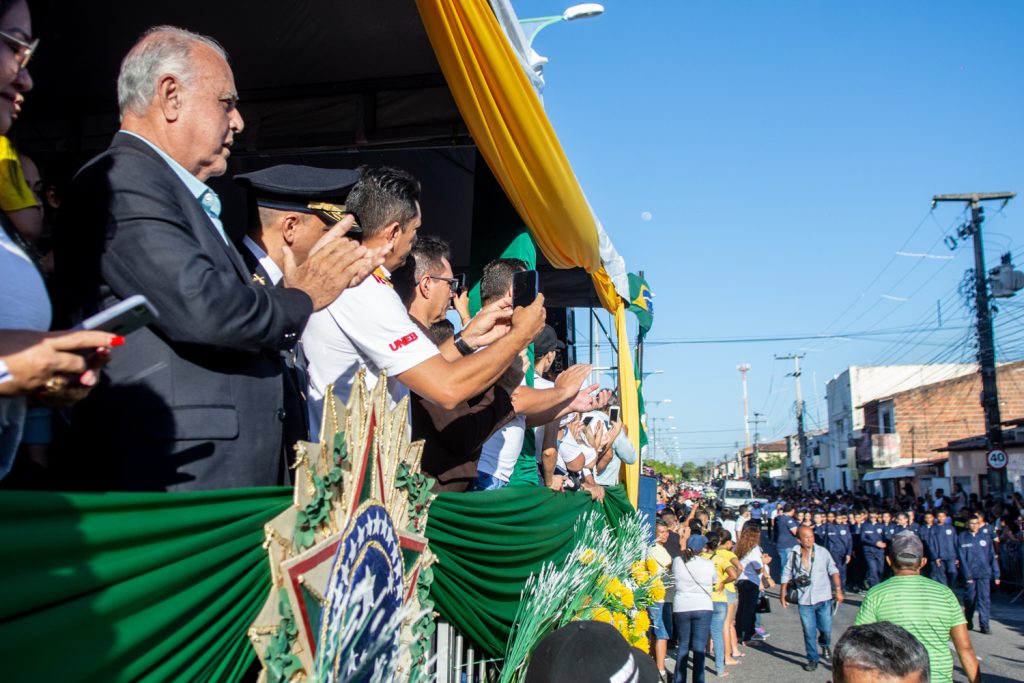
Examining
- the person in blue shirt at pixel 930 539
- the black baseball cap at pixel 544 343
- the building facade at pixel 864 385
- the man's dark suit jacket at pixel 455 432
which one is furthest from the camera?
the building facade at pixel 864 385

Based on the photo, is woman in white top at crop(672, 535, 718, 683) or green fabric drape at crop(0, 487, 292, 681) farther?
woman in white top at crop(672, 535, 718, 683)

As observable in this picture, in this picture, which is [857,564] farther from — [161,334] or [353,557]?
[161,334]

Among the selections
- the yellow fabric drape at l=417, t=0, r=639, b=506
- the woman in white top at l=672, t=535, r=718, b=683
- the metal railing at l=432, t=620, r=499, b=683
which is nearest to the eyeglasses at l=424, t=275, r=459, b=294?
the yellow fabric drape at l=417, t=0, r=639, b=506

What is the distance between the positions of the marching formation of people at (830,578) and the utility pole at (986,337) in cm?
223

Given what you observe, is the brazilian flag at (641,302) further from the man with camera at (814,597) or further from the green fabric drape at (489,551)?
the man with camera at (814,597)

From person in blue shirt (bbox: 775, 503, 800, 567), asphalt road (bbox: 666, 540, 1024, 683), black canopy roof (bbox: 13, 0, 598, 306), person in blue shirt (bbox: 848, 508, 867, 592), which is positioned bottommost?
asphalt road (bbox: 666, 540, 1024, 683)

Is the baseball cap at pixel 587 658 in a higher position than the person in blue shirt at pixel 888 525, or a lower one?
higher

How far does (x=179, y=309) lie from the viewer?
1.84m

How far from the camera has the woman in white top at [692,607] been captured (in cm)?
1131

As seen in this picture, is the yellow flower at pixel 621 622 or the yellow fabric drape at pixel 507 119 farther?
the yellow flower at pixel 621 622

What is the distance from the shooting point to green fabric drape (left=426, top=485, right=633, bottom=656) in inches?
118

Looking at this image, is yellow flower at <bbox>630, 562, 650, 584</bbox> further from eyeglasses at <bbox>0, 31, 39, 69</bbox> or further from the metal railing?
eyeglasses at <bbox>0, 31, 39, 69</bbox>

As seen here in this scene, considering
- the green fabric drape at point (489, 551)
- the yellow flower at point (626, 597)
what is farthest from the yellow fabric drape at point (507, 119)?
the yellow flower at point (626, 597)

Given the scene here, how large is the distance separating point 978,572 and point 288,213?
53.5ft
